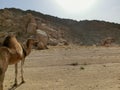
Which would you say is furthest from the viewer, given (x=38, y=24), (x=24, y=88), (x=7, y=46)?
(x=38, y=24)

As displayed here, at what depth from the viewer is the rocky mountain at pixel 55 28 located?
5138 centimetres

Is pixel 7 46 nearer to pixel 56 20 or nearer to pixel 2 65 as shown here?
pixel 2 65

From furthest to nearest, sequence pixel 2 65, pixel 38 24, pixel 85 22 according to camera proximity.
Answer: pixel 85 22 → pixel 38 24 → pixel 2 65

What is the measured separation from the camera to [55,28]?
61.3 meters

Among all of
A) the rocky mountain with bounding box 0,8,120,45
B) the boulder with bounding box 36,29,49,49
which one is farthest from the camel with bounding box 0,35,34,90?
the rocky mountain with bounding box 0,8,120,45

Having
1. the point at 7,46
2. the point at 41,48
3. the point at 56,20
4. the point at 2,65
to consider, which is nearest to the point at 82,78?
the point at 7,46

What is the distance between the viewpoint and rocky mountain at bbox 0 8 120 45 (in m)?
51.4

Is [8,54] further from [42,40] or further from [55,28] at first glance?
[55,28]

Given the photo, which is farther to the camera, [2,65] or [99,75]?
[99,75]

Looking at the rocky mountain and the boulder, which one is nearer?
the boulder

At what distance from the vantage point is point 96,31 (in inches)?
2945

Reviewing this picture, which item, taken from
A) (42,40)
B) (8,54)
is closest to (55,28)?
(42,40)

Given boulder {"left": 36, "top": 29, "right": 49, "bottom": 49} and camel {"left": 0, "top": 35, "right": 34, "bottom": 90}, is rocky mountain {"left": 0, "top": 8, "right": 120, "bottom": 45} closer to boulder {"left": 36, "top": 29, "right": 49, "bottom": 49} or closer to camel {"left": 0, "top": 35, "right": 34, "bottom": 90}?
boulder {"left": 36, "top": 29, "right": 49, "bottom": 49}

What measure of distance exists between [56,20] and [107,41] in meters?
20.5
